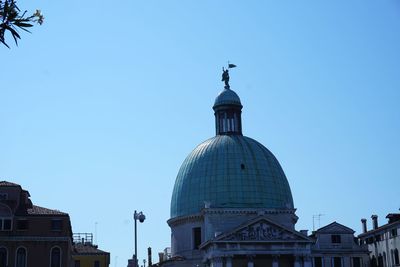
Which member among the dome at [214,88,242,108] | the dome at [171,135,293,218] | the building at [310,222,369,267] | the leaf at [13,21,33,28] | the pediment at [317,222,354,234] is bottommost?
the leaf at [13,21,33,28]

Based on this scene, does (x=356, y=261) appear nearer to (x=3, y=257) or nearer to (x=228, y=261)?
(x=228, y=261)

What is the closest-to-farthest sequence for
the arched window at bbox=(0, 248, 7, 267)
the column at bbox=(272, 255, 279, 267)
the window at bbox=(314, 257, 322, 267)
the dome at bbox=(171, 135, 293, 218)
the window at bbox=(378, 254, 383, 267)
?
the arched window at bbox=(0, 248, 7, 267) < the column at bbox=(272, 255, 279, 267) < the window at bbox=(314, 257, 322, 267) < the dome at bbox=(171, 135, 293, 218) < the window at bbox=(378, 254, 383, 267)

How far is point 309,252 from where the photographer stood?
58688mm

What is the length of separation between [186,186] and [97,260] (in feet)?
36.8

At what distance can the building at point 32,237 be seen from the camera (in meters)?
50.8

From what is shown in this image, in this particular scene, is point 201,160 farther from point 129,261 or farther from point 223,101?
point 129,261

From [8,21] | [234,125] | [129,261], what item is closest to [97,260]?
[129,261]

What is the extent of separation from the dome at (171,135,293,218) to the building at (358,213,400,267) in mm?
9042

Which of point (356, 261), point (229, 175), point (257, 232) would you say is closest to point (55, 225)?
point (257, 232)

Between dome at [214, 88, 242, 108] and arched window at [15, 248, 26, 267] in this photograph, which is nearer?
arched window at [15, 248, 26, 267]

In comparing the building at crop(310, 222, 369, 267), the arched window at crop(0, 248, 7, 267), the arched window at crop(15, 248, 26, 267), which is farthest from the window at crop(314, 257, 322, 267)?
the arched window at crop(0, 248, 7, 267)

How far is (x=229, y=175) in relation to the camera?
66.2 metres

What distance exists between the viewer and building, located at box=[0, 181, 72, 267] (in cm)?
5081

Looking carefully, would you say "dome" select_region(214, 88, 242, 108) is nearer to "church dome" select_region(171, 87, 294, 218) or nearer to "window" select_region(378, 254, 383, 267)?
"church dome" select_region(171, 87, 294, 218)
